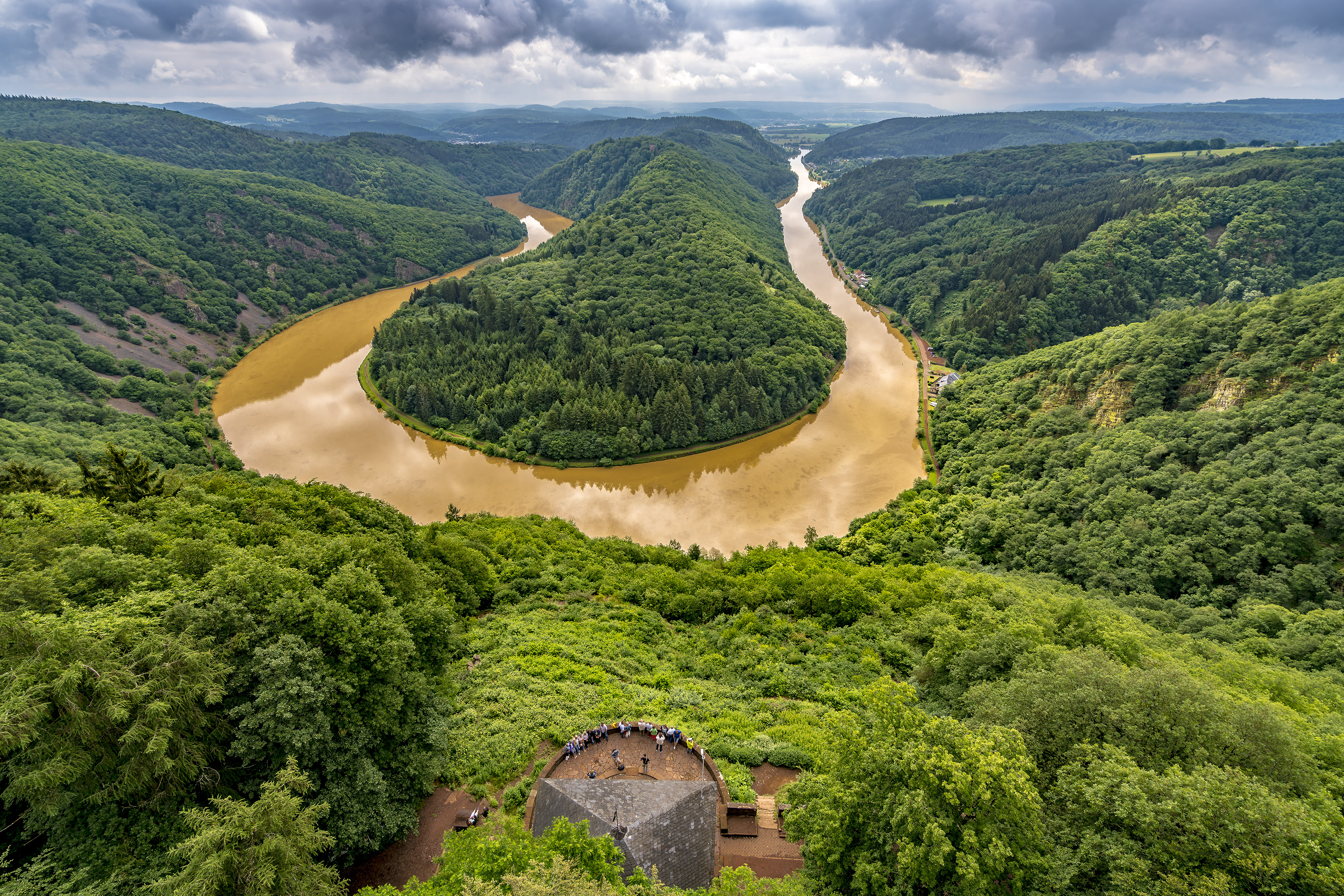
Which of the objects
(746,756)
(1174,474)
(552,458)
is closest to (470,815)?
(746,756)

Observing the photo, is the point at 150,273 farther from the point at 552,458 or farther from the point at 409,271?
the point at 552,458

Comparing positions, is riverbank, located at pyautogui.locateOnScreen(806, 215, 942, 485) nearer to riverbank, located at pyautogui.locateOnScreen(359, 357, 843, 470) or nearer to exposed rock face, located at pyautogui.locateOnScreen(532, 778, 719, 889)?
riverbank, located at pyautogui.locateOnScreen(359, 357, 843, 470)

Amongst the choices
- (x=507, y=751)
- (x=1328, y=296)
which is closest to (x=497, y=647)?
(x=507, y=751)

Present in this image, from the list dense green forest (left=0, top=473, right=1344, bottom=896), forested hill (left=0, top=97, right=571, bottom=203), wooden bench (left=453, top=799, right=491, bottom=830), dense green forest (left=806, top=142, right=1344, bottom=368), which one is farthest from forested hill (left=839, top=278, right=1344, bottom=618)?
forested hill (left=0, top=97, right=571, bottom=203)

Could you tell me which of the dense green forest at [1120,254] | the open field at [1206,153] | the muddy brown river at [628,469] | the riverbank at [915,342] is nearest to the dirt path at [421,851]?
the muddy brown river at [628,469]

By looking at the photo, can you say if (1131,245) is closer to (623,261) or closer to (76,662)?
(623,261)
